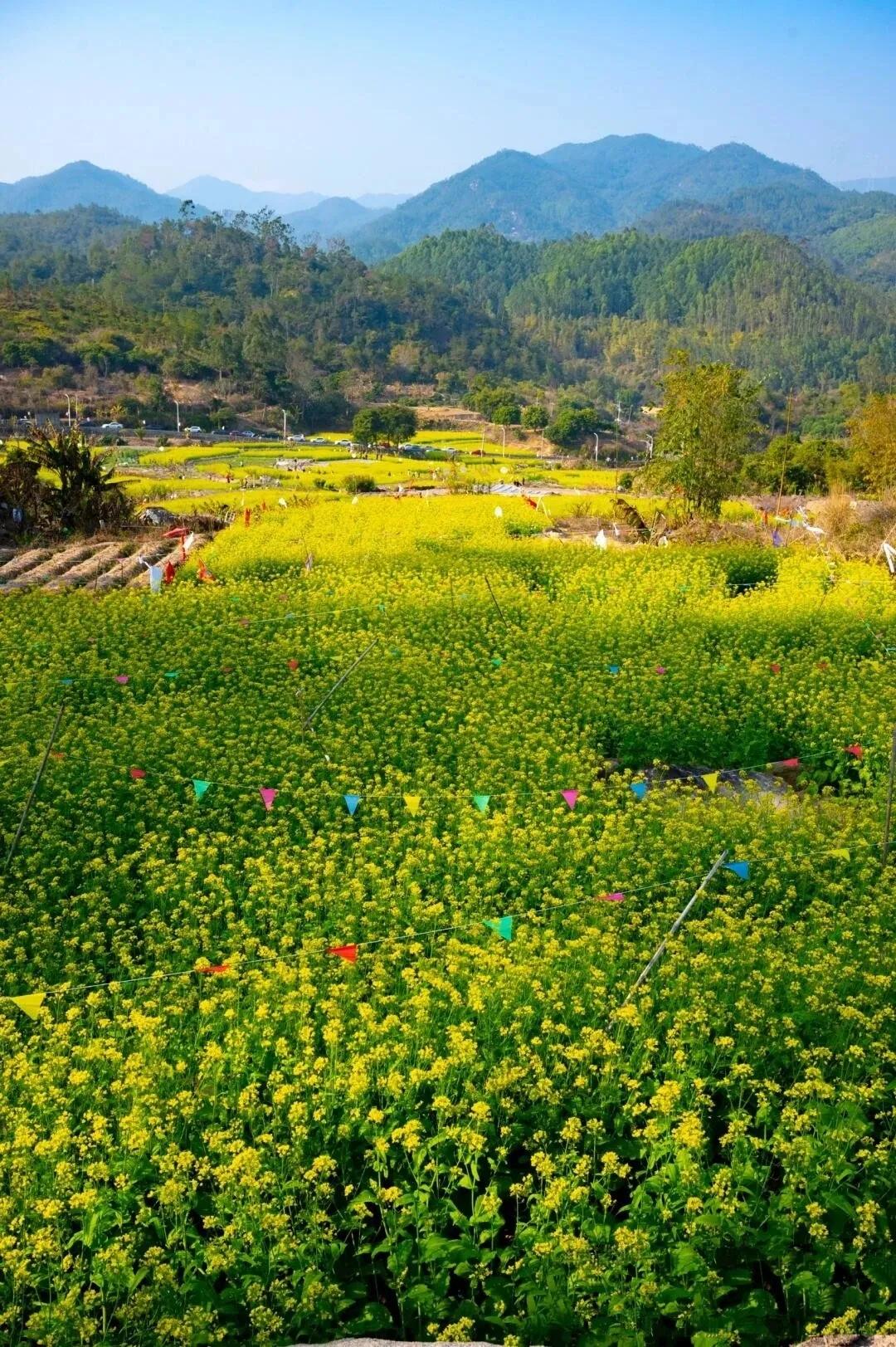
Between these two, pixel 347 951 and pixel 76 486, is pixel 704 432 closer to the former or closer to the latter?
pixel 76 486

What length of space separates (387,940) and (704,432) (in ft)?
65.3

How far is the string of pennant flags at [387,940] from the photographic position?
6.09m

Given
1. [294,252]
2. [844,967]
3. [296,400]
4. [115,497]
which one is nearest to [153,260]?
[294,252]

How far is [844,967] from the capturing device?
20.7ft

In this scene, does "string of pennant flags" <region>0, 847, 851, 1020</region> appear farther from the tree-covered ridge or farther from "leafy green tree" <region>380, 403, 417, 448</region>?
the tree-covered ridge

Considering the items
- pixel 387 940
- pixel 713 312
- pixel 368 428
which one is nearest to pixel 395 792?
pixel 387 940

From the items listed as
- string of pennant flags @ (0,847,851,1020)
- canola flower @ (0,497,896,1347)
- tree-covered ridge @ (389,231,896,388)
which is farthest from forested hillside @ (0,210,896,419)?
string of pennant flags @ (0,847,851,1020)

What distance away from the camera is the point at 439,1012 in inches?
236

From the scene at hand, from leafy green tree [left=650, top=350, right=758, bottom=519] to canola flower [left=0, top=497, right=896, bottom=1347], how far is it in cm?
1356

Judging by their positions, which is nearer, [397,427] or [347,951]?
[347,951]

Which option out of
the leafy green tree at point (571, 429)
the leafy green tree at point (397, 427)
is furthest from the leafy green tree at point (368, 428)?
the leafy green tree at point (571, 429)

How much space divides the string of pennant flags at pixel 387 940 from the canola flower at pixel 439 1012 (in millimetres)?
54

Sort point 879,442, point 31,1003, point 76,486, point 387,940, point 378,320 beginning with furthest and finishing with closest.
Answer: point 378,320
point 879,442
point 76,486
point 387,940
point 31,1003

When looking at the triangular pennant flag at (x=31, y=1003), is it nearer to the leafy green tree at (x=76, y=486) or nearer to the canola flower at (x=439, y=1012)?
the canola flower at (x=439, y=1012)
